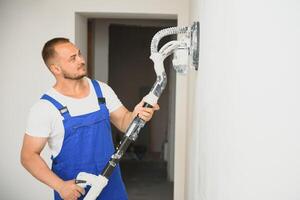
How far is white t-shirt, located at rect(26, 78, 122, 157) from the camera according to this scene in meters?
1.54

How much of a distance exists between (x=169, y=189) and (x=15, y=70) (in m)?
2.16

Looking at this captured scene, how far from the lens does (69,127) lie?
5.24 feet

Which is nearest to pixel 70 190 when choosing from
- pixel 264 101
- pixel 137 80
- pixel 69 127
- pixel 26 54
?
pixel 69 127

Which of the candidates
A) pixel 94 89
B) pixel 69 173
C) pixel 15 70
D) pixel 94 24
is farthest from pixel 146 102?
pixel 94 24

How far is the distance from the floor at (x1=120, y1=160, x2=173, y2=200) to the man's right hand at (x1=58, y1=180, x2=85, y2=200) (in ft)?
6.98

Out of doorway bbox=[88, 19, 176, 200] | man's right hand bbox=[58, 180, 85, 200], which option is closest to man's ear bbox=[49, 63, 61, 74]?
man's right hand bbox=[58, 180, 85, 200]

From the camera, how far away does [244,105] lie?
2.29ft

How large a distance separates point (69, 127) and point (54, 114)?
0.09 m

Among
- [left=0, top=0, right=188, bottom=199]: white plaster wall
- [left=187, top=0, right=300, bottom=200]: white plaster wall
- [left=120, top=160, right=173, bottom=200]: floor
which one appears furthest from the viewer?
[left=120, top=160, right=173, bottom=200]: floor

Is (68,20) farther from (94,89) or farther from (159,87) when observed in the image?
(159,87)

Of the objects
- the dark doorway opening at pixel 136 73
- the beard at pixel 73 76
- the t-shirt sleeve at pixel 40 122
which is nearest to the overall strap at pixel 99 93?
the beard at pixel 73 76

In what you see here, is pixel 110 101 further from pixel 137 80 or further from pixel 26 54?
pixel 137 80

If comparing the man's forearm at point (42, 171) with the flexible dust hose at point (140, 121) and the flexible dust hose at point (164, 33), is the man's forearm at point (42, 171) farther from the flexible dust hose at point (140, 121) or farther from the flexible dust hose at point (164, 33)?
the flexible dust hose at point (164, 33)

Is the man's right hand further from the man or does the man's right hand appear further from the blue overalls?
the blue overalls
